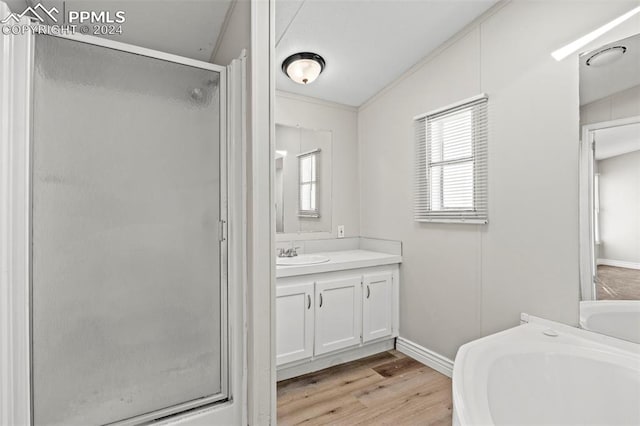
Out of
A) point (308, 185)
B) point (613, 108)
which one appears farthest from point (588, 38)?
point (308, 185)

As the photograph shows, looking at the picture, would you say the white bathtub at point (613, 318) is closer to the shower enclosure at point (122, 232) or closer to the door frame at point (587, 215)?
the door frame at point (587, 215)

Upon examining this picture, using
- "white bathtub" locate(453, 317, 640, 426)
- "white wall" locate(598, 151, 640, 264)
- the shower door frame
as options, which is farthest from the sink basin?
"white wall" locate(598, 151, 640, 264)

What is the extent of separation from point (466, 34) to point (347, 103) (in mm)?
1167

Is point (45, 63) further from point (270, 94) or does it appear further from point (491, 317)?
point (491, 317)

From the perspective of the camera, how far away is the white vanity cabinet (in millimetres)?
2098

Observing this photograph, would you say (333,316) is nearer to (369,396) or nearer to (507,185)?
(369,396)

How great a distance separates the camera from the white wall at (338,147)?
2.76 meters

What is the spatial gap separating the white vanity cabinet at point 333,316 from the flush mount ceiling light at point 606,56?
68.8 inches

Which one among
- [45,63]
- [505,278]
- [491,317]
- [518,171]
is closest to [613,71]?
[518,171]

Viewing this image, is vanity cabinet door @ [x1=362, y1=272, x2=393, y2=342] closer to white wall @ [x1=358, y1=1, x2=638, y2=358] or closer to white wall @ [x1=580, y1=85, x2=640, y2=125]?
white wall @ [x1=358, y1=1, x2=638, y2=358]

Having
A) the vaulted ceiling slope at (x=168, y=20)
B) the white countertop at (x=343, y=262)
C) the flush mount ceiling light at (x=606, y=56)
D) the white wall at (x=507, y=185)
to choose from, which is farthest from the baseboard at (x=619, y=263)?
the vaulted ceiling slope at (x=168, y=20)

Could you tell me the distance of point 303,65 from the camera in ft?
7.27

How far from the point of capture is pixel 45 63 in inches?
49.4

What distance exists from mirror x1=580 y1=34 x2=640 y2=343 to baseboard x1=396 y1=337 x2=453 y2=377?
944 millimetres
